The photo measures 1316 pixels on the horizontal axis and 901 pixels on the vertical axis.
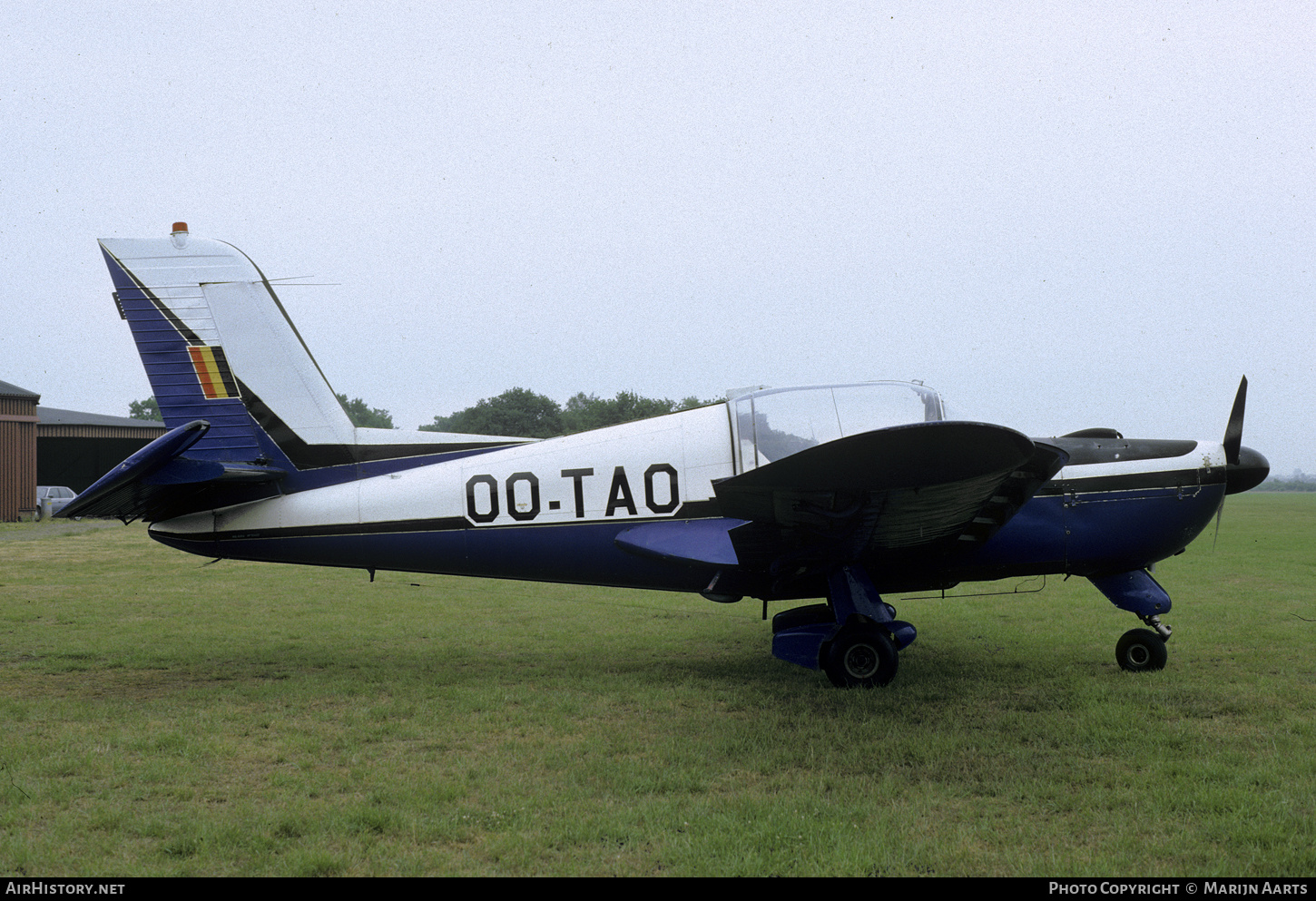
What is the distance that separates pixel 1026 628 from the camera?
28.5ft

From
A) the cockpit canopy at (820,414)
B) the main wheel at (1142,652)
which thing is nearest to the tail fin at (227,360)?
the cockpit canopy at (820,414)

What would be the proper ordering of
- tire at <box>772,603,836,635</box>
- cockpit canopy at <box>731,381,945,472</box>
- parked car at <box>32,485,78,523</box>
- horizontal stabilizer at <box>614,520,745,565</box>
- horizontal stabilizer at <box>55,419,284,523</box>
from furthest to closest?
1. parked car at <box>32,485,78,523</box>
2. tire at <box>772,603,836,635</box>
3. cockpit canopy at <box>731,381,945,472</box>
4. horizontal stabilizer at <box>614,520,745,565</box>
5. horizontal stabilizer at <box>55,419,284,523</box>

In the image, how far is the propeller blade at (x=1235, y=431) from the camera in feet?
21.6

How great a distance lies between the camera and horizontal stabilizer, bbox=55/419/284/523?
6.14m

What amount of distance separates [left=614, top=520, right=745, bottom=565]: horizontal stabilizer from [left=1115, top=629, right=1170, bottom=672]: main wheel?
3.25 meters

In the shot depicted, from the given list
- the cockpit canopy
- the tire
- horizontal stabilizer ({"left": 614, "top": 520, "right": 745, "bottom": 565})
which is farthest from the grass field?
the cockpit canopy

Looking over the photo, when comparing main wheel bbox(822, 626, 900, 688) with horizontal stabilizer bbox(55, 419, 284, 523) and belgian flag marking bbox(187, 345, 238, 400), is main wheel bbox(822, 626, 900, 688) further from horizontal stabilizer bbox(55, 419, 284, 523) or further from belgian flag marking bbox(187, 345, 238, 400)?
belgian flag marking bbox(187, 345, 238, 400)

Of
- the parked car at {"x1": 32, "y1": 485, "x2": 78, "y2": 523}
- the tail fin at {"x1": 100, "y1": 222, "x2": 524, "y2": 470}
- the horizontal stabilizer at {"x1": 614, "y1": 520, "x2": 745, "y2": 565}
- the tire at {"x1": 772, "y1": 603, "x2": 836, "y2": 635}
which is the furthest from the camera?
the parked car at {"x1": 32, "y1": 485, "x2": 78, "y2": 523}

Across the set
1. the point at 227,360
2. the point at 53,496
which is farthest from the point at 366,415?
the point at 227,360

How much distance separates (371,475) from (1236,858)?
621 cm

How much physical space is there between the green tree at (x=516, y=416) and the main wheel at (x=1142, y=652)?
26.4 metres

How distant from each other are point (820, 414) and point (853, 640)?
1.75 metres

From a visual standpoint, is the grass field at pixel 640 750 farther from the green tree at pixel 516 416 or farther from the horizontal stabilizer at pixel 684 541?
the green tree at pixel 516 416
